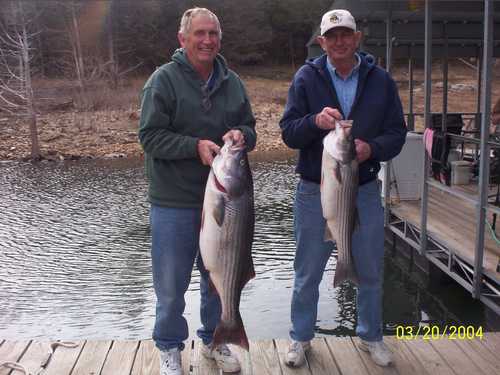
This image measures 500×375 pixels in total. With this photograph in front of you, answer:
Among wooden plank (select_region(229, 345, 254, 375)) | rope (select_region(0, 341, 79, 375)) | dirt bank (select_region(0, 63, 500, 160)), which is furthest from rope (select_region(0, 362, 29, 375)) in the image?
dirt bank (select_region(0, 63, 500, 160))

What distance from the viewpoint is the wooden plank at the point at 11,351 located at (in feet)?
11.4

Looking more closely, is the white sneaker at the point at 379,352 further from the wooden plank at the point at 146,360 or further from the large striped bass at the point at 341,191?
the wooden plank at the point at 146,360

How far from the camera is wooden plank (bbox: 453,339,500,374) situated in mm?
3338

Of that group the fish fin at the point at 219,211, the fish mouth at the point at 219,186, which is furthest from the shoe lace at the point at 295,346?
the fish mouth at the point at 219,186

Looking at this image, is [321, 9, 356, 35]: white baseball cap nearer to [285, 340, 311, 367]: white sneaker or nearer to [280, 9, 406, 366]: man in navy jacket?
[280, 9, 406, 366]: man in navy jacket

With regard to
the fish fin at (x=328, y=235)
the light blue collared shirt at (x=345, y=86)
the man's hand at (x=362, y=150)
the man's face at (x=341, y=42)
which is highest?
the man's face at (x=341, y=42)

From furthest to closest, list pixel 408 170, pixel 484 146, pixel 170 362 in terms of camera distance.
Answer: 1. pixel 408 170
2. pixel 484 146
3. pixel 170 362

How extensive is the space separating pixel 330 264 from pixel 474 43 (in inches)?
246

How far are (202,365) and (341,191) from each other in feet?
4.32

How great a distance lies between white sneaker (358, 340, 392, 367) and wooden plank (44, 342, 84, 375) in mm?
1754

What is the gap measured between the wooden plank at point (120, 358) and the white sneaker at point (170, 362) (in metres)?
0.29

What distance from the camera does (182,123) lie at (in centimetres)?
298

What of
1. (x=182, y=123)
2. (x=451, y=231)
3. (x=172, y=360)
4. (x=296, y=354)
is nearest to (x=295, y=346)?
(x=296, y=354)

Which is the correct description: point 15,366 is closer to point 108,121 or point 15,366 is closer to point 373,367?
point 373,367
